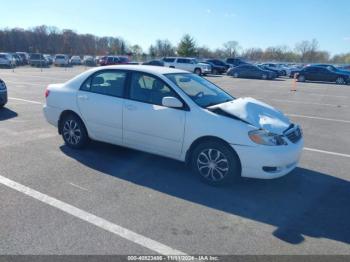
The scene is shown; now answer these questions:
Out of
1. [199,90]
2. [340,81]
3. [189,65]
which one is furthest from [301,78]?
[199,90]

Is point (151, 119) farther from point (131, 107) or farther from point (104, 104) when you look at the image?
point (104, 104)

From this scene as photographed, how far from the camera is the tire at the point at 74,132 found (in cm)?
597

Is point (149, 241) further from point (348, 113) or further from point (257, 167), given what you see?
point (348, 113)

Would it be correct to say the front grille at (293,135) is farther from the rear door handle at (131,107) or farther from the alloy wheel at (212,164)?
the rear door handle at (131,107)

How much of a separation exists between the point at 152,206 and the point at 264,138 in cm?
173

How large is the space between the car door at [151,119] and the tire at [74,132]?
982 millimetres

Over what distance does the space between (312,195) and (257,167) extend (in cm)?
90

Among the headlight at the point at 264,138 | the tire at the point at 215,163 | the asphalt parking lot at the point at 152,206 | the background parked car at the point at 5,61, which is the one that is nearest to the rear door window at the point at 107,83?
the asphalt parking lot at the point at 152,206

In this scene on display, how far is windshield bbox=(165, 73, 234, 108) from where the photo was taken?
503 centimetres

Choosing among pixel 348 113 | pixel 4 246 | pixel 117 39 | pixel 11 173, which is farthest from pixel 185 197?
pixel 117 39

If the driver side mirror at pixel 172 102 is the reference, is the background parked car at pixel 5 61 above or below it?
below

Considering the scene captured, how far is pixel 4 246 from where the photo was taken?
3.13 metres

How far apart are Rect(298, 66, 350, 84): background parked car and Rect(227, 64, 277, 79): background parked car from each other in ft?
9.40

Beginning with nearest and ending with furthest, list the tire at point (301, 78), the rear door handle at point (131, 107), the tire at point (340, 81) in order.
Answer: the rear door handle at point (131, 107)
the tire at point (340, 81)
the tire at point (301, 78)
